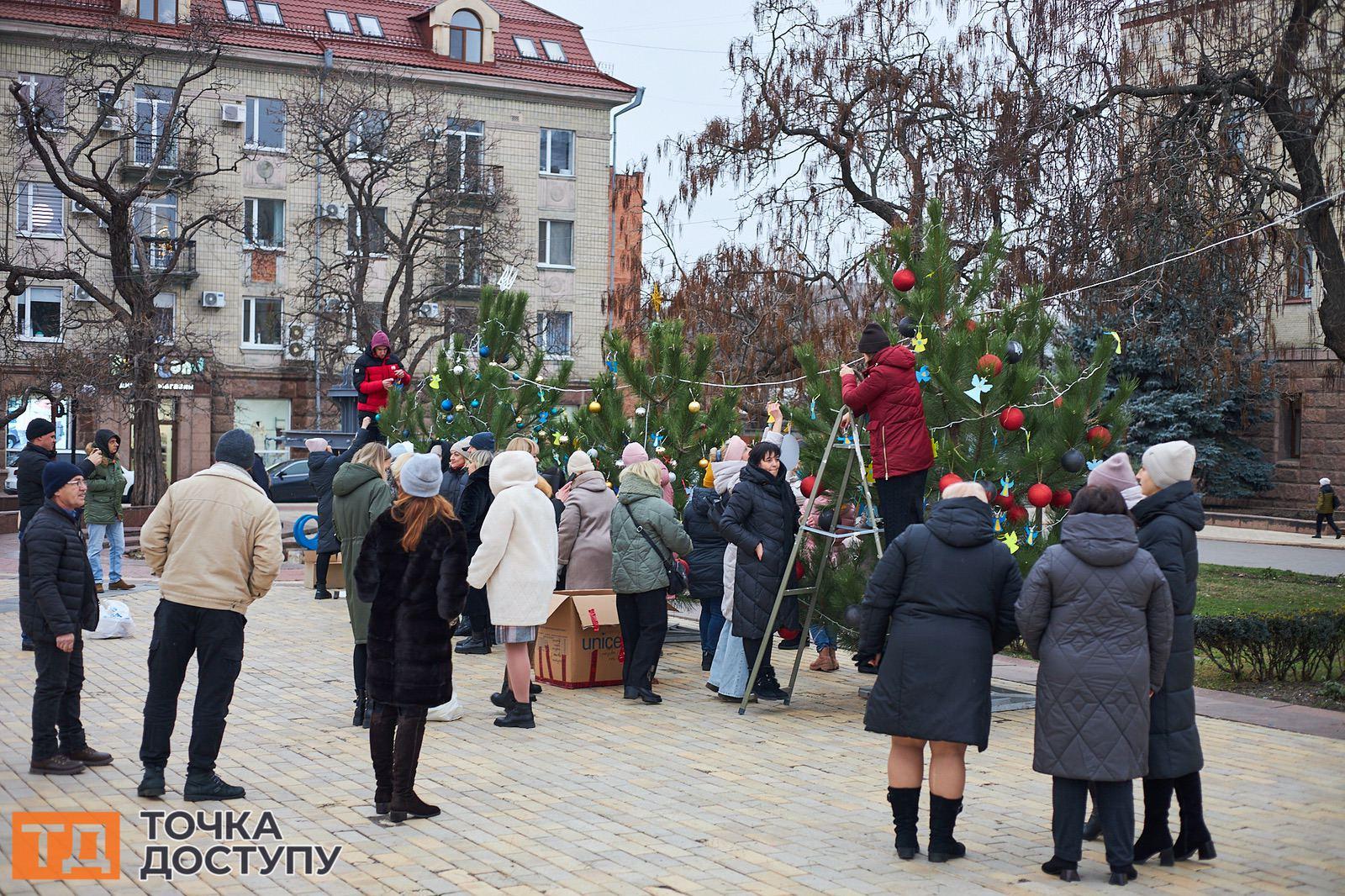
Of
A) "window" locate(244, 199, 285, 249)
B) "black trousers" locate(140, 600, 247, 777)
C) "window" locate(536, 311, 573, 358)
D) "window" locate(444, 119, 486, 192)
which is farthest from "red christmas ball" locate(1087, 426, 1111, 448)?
"window" locate(244, 199, 285, 249)

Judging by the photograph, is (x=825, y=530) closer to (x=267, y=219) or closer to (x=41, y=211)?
(x=267, y=219)

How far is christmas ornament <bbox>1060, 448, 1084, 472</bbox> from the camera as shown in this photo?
9.77 metres

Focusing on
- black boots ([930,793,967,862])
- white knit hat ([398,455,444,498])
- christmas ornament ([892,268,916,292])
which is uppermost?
christmas ornament ([892,268,916,292])

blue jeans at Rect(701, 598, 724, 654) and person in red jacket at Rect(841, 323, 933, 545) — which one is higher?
person in red jacket at Rect(841, 323, 933, 545)

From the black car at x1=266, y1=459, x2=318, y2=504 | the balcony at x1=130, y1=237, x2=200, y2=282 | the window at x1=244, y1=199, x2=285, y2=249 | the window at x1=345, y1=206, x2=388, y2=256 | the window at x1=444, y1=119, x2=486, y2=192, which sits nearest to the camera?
the black car at x1=266, y1=459, x2=318, y2=504

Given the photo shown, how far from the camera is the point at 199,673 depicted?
736cm

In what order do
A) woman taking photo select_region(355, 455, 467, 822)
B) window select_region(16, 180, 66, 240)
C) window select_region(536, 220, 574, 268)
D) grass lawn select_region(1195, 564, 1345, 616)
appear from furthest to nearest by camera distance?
1. window select_region(536, 220, 574, 268)
2. window select_region(16, 180, 66, 240)
3. grass lawn select_region(1195, 564, 1345, 616)
4. woman taking photo select_region(355, 455, 467, 822)

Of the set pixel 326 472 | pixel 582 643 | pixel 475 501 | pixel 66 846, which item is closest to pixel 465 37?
pixel 326 472

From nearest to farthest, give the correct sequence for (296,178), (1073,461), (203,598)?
Result: (203,598) < (1073,461) < (296,178)

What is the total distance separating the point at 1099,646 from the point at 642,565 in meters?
4.83

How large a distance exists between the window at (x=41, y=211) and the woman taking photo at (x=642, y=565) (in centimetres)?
3732

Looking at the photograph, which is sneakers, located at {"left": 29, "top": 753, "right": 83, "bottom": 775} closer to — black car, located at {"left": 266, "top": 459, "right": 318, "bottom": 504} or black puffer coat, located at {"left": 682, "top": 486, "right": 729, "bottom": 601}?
black puffer coat, located at {"left": 682, "top": 486, "right": 729, "bottom": 601}

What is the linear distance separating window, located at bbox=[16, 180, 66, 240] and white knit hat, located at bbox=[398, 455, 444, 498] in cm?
3994

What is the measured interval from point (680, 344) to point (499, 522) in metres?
5.35
